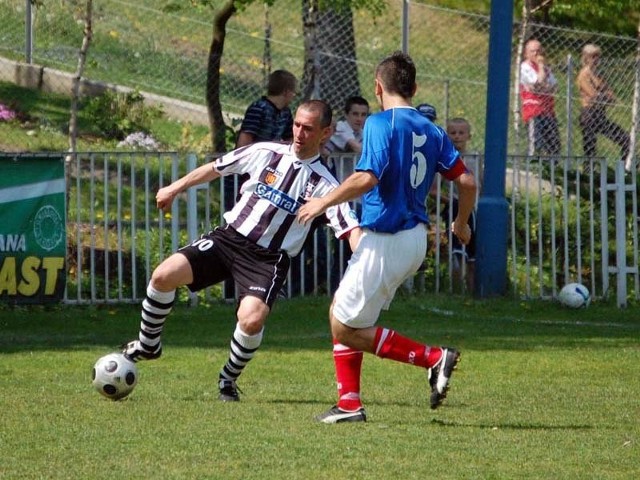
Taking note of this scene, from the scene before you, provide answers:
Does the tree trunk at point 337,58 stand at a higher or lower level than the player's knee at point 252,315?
higher

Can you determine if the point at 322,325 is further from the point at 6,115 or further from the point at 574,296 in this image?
the point at 6,115

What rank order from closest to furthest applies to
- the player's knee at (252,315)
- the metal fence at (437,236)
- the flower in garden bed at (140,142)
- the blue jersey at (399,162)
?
the blue jersey at (399,162) → the player's knee at (252,315) → the metal fence at (437,236) → the flower in garden bed at (140,142)

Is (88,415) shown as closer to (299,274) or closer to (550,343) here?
(550,343)

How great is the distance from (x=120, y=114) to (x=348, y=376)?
40.0 ft

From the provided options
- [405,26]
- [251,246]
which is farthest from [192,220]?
[251,246]

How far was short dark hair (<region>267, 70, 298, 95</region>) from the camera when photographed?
13547mm

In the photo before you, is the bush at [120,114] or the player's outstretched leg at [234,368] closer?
the player's outstretched leg at [234,368]

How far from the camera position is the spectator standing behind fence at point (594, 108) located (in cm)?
1902

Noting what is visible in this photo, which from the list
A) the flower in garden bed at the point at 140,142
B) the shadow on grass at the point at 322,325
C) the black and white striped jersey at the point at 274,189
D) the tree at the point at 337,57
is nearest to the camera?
the black and white striped jersey at the point at 274,189

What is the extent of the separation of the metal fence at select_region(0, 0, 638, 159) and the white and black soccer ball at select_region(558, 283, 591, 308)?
3.95m

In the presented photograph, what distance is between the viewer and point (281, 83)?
13.6 meters

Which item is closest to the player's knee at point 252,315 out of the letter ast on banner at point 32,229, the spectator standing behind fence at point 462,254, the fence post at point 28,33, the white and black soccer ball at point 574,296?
the letter ast on banner at point 32,229

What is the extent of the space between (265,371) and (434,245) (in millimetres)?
4977

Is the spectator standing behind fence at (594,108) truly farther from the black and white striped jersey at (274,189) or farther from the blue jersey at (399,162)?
the blue jersey at (399,162)
